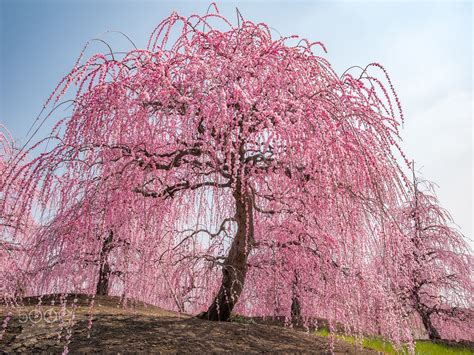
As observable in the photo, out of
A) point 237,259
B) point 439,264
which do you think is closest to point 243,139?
point 237,259

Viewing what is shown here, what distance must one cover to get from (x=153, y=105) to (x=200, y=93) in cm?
69

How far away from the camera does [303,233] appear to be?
199 inches

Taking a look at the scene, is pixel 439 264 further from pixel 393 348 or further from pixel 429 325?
pixel 393 348

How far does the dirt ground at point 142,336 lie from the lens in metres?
3.96

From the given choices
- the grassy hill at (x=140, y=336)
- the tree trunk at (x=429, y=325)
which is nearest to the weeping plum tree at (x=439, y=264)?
the tree trunk at (x=429, y=325)

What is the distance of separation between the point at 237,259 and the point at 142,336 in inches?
59.8

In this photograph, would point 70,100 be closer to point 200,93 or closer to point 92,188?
point 92,188

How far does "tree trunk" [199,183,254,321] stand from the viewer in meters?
5.05

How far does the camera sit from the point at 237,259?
520 cm

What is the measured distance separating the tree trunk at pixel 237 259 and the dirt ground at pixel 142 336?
1.60 feet

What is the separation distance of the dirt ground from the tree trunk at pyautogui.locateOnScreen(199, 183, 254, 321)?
488 mm

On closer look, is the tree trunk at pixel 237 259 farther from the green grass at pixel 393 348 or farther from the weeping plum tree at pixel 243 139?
the green grass at pixel 393 348

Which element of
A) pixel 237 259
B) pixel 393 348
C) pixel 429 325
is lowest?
pixel 393 348

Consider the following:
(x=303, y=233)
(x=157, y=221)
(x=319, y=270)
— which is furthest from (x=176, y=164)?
(x=319, y=270)
